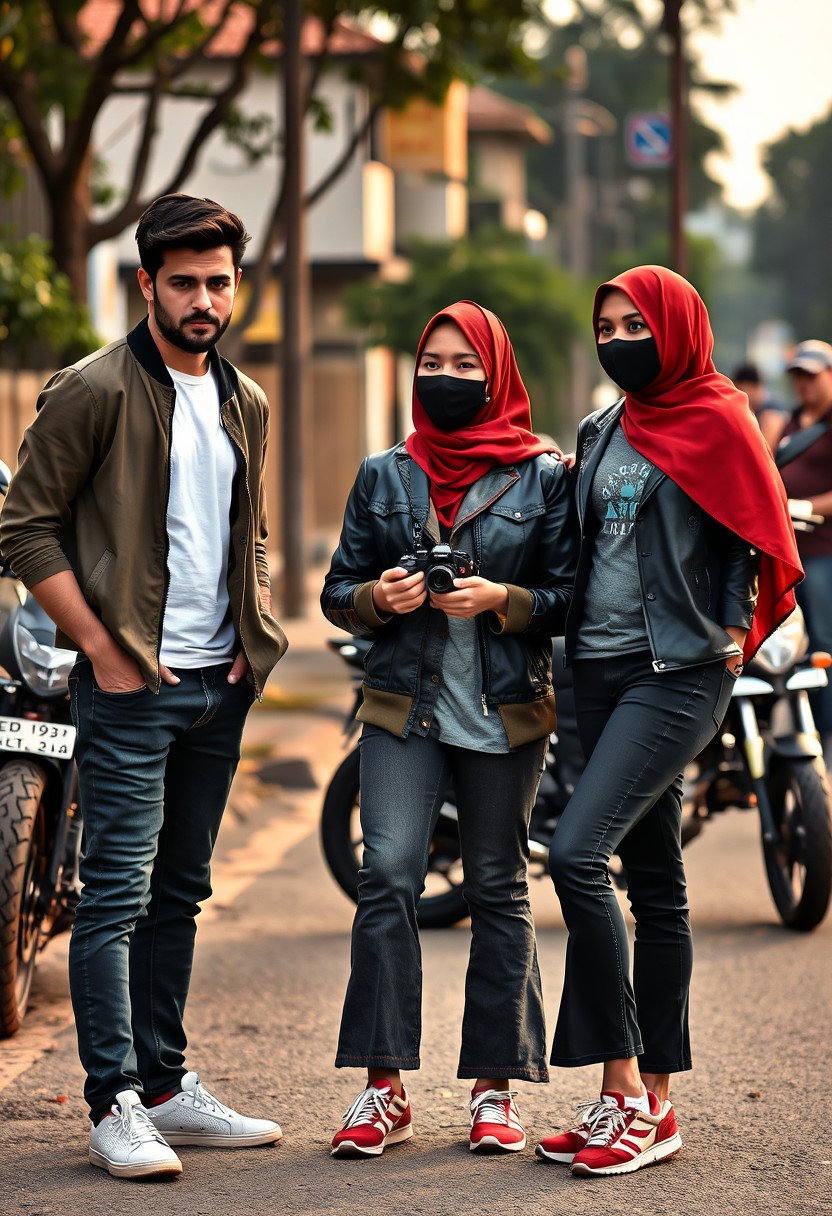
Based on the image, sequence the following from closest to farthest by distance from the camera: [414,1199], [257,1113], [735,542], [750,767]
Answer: [414,1199], [735,542], [257,1113], [750,767]

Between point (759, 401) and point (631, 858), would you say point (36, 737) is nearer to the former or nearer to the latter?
point (631, 858)

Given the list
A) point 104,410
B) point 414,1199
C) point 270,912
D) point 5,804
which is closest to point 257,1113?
point 414,1199

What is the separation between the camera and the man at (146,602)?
13.7 ft

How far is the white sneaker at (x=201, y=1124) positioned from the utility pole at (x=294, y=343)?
11115mm

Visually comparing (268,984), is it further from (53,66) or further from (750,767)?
(53,66)

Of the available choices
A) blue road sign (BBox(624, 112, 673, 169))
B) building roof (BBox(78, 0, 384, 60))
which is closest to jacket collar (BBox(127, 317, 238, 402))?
building roof (BBox(78, 0, 384, 60))

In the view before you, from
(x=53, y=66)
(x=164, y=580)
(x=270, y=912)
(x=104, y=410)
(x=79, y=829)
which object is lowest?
(x=270, y=912)

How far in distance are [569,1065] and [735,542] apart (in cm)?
124

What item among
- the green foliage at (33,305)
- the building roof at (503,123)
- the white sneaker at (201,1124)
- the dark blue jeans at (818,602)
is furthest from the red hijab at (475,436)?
the building roof at (503,123)

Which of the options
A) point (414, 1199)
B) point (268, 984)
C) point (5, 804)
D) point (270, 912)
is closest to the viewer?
point (414, 1199)

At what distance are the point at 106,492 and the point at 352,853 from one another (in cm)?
287

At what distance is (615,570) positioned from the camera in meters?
4.37

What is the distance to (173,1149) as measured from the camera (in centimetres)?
440

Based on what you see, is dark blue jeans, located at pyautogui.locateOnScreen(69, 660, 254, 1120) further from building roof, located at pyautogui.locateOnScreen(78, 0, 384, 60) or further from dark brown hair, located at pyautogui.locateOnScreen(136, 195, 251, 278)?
building roof, located at pyautogui.locateOnScreen(78, 0, 384, 60)
